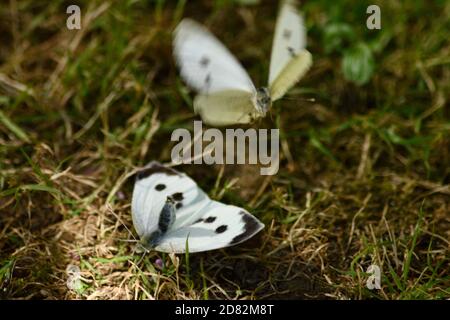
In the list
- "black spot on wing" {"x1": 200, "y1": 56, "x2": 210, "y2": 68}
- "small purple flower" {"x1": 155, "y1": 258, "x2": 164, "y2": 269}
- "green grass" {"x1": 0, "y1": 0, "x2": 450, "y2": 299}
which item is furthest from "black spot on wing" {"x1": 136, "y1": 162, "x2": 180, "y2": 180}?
"black spot on wing" {"x1": 200, "y1": 56, "x2": 210, "y2": 68}

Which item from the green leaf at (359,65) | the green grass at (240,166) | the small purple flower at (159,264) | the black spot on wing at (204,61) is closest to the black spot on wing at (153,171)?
the green grass at (240,166)

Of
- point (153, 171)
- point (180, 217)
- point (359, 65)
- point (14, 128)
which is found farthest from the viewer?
point (359, 65)

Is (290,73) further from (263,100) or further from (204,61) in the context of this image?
(204,61)

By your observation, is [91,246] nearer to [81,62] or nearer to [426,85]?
[81,62]

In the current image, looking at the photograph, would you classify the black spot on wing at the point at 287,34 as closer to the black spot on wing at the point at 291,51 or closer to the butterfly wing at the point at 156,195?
the black spot on wing at the point at 291,51

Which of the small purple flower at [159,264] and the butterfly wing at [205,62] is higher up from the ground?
the butterfly wing at [205,62]

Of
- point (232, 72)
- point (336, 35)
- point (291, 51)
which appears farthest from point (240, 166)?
point (336, 35)

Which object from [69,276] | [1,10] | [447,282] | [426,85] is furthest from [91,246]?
[426,85]
